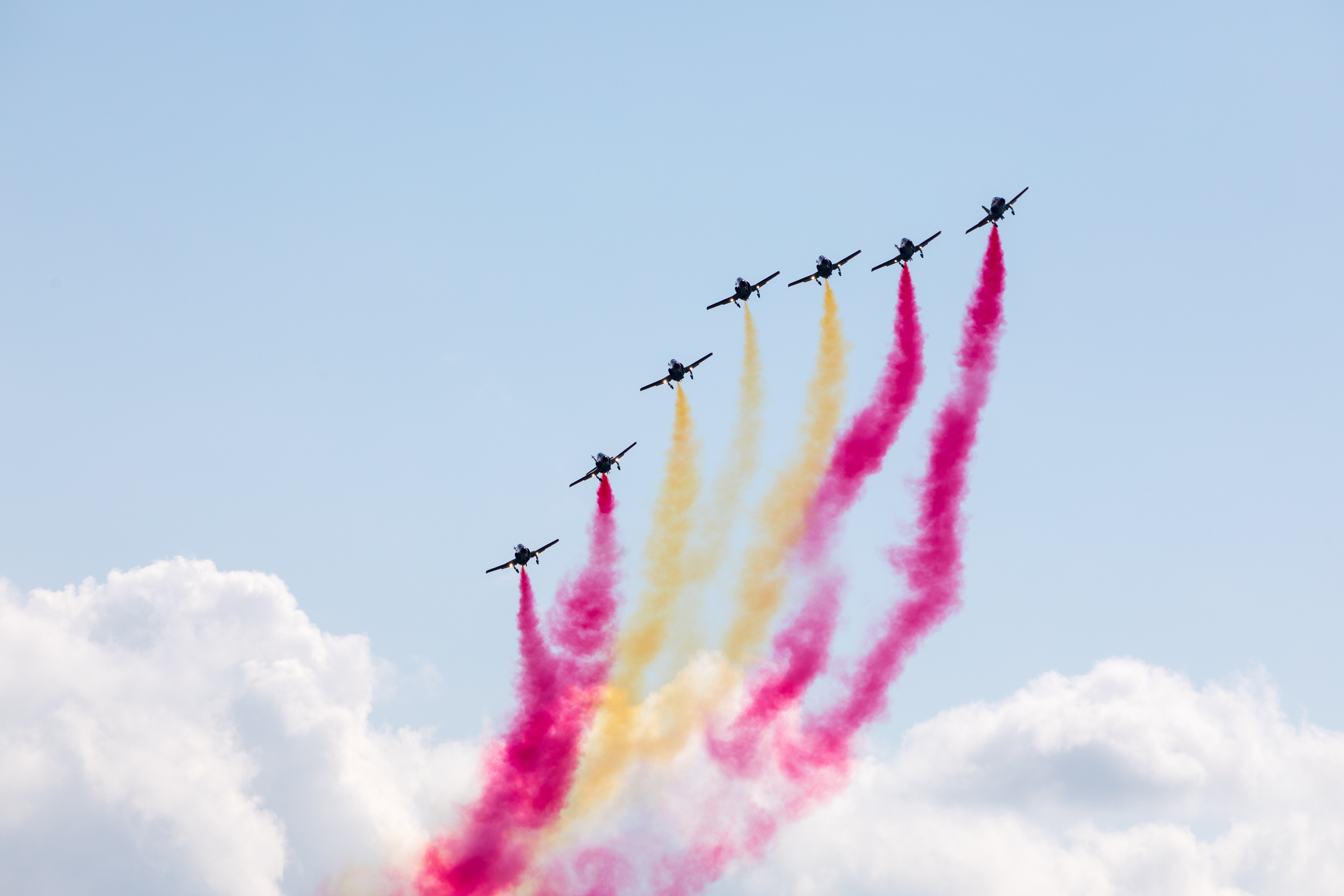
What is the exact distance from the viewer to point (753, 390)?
12750cm

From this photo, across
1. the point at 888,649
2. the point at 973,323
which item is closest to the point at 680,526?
the point at 888,649

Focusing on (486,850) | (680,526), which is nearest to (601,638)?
(680,526)

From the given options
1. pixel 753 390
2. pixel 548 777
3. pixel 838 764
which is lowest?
pixel 838 764

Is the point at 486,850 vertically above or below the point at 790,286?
below

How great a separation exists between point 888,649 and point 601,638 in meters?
22.5

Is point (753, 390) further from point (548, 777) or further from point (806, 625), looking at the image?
point (548, 777)

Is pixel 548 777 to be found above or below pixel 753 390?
below

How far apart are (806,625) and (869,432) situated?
15.7 metres

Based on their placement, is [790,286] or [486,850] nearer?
[790,286]

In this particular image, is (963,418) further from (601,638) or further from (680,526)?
(601,638)

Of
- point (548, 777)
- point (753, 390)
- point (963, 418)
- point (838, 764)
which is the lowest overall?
point (838, 764)

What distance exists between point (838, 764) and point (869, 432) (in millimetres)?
25967

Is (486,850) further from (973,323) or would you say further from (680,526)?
(973,323)

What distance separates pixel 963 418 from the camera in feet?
409
